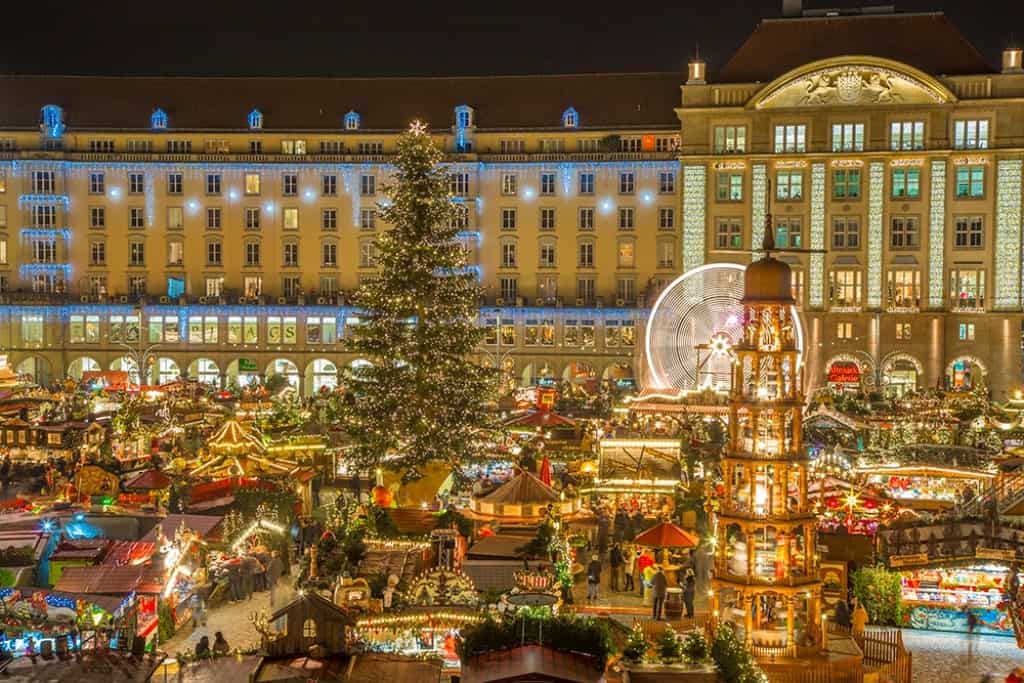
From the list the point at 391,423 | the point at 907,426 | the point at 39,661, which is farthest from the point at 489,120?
the point at 39,661

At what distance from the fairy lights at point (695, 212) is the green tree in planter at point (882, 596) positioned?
43.1 meters

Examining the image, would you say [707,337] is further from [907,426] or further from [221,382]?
[221,382]

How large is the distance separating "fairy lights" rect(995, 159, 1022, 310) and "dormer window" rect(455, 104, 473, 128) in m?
29.6

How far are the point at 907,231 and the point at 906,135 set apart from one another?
15.9 feet

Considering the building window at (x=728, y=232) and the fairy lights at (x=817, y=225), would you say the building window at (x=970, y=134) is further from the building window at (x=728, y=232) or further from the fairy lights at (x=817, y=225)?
the building window at (x=728, y=232)

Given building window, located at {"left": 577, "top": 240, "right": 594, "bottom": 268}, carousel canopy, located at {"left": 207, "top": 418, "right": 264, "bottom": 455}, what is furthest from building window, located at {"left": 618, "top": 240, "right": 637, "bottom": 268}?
carousel canopy, located at {"left": 207, "top": 418, "right": 264, "bottom": 455}

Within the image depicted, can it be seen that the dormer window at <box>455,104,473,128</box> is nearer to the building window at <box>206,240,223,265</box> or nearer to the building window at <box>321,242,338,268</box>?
the building window at <box>321,242,338,268</box>

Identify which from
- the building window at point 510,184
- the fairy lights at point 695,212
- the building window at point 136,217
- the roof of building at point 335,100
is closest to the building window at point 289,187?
the roof of building at point 335,100

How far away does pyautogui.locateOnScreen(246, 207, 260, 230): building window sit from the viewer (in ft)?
260

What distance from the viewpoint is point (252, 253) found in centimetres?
7938

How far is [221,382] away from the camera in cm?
7769

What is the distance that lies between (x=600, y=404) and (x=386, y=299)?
22120mm

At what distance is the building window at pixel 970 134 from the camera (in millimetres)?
67062

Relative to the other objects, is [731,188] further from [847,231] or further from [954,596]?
[954,596]
